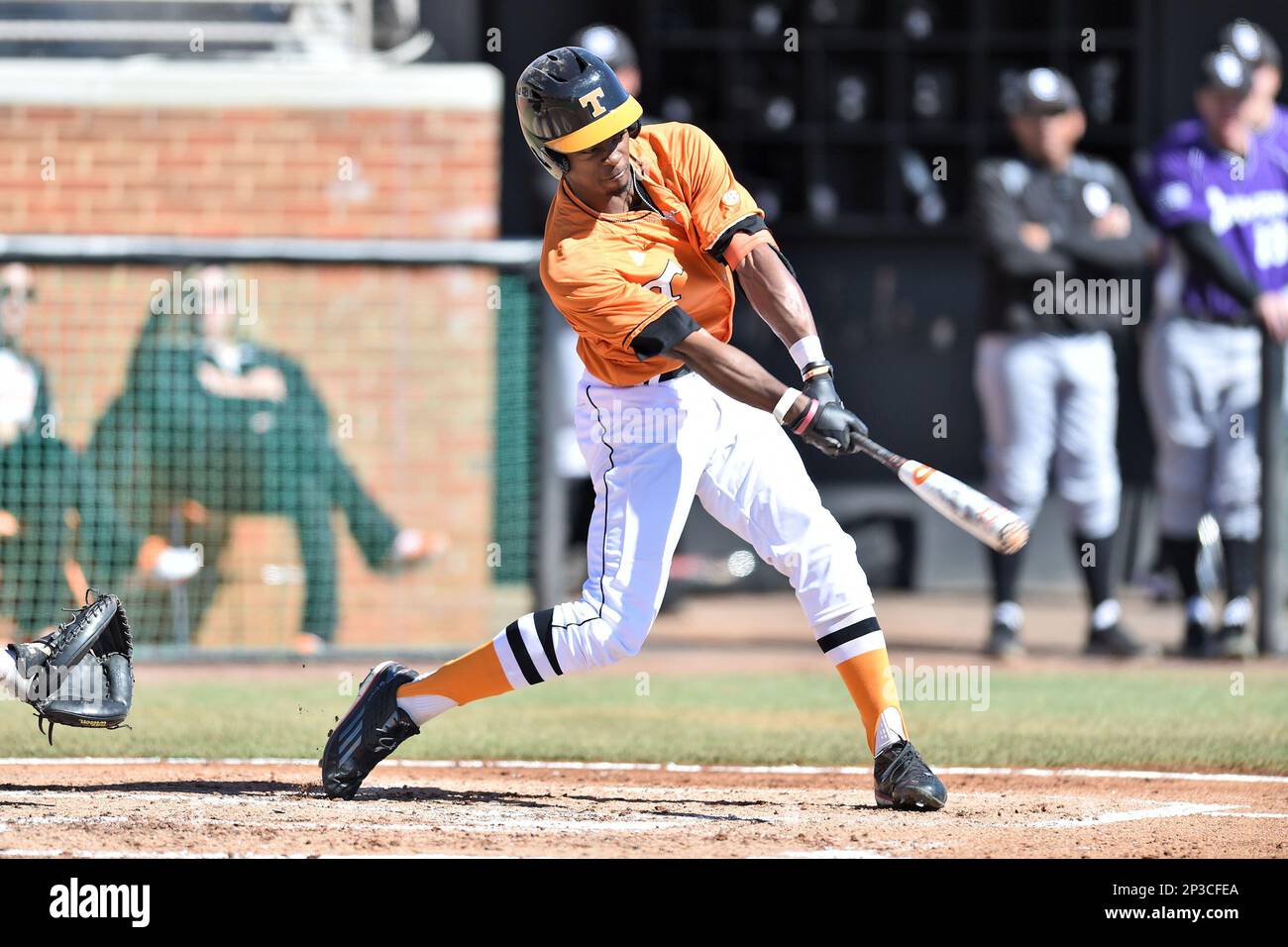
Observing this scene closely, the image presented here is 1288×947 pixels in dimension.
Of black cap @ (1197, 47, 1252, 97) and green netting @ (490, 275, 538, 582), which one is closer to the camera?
black cap @ (1197, 47, 1252, 97)

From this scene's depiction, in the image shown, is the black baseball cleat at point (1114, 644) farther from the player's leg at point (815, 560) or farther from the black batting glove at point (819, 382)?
the black batting glove at point (819, 382)

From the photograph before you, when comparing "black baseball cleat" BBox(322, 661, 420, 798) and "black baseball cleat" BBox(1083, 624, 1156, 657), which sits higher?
"black baseball cleat" BBox(322, 661, 420, 798)

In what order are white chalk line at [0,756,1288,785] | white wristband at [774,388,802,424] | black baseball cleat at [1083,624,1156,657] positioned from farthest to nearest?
black baseball cleat at [1083,624,1156,657]
white chalk line at [0,756,1288,785]
white wristband at [774,388,802,424]

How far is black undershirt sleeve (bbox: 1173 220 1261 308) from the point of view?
9.62 m

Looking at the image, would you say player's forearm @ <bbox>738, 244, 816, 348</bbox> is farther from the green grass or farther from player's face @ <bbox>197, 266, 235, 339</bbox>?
player's face @ <bbox>197, 266, 235, 339</bbox>

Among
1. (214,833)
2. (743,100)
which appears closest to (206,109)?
(743,100)

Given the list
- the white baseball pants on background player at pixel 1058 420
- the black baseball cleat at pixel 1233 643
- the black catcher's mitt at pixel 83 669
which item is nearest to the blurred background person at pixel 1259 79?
the white baseball pants on background player at pixel 1058 420

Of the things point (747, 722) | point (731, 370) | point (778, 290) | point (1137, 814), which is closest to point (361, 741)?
point (731, 370)

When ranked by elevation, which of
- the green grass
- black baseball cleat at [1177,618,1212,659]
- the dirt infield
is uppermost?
the dirt infield

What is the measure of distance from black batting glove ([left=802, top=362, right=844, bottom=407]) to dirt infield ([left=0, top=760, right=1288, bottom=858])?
115 centimetres

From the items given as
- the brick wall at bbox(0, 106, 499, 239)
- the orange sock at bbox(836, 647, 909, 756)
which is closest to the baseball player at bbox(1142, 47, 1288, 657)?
the brick wall at bbox(0, 106, 499, 239)

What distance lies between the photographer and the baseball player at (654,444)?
554 cm

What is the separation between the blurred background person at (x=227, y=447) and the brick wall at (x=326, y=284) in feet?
0.33

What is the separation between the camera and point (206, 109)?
410 inches
